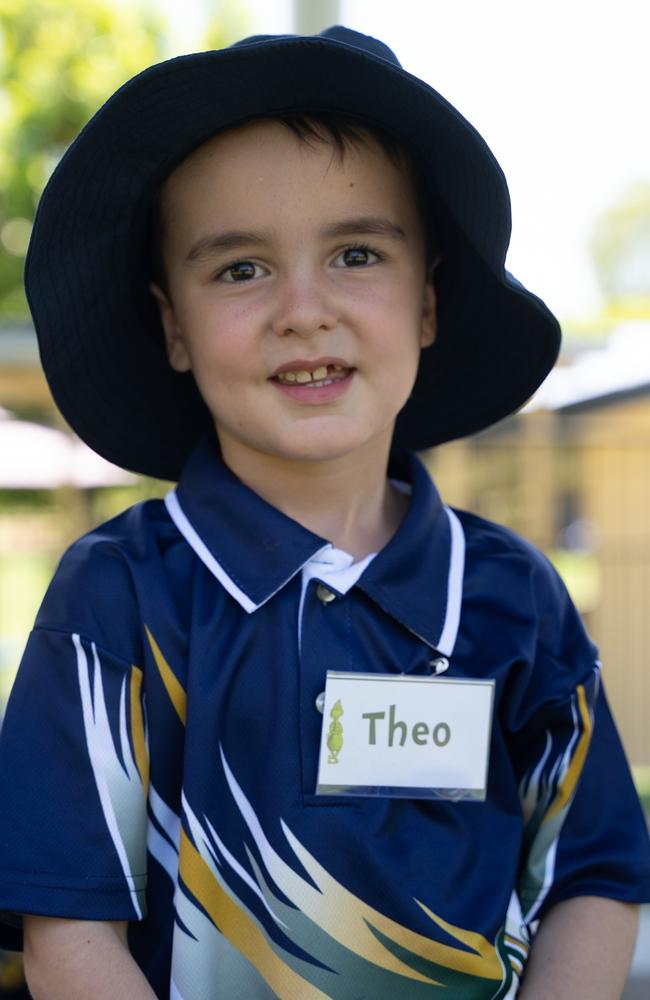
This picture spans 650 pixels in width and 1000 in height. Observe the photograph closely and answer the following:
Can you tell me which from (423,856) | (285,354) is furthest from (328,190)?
(423,856)

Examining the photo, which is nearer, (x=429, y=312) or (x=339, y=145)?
(x=339, y=145)

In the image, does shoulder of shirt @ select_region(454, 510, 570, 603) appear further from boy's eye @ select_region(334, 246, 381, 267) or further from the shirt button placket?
boy's eye @ select_region(334, 246, 381, 267)

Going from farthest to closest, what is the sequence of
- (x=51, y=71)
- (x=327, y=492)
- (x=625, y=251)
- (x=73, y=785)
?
(x=51, y=71) < (x=625, y=251) < (x=327, y=492) < (x=73, y=785)

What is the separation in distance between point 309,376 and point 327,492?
170mm

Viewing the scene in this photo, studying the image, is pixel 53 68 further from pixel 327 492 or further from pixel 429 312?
pixel 327 492

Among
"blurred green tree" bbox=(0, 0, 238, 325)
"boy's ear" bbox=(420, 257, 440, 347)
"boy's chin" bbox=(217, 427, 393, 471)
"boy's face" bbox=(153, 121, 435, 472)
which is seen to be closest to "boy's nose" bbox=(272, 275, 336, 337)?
"boy's face" bbox=(153, 121, 435, 472)

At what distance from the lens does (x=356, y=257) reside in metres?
1.17

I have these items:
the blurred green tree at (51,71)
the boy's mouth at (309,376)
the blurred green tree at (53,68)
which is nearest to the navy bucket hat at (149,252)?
the boy's mouth at (309,376)

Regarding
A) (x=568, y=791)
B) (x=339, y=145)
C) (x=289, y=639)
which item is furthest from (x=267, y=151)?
(x=568, y=791)

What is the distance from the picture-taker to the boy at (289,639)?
107 cm

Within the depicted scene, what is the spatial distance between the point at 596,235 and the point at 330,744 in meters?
1.96

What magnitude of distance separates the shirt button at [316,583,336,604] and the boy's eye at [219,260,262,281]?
0.32 metres

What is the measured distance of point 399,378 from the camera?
3.92 feet

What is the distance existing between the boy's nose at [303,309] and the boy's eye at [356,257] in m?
0.05
